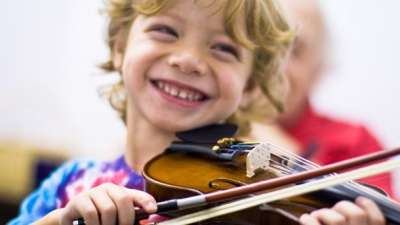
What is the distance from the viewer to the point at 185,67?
84 cm

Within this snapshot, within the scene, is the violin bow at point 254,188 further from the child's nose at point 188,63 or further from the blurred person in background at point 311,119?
the blurred person in background at point 311,119

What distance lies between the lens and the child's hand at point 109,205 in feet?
2.02

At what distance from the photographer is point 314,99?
6.23 feet

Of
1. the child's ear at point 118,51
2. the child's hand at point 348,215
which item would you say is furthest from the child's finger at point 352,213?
the child's ear at point 118,51

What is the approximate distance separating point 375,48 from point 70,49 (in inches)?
44.1

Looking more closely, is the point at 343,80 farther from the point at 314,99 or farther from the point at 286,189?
the point at 286,189

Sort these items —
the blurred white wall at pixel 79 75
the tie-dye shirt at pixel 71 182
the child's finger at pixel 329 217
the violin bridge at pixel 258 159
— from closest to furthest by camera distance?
1. the child's finger at pixel 329 217
2. the violin bridge at pixel 258 159
3. the tie-dye shirt at pixel 71 182
4. the blurred white wall at pixel 79 75

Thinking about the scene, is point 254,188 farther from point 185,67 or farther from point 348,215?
point 185,67

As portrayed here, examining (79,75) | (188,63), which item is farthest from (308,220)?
(79,75)

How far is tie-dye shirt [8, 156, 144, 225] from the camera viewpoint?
0.95 meters

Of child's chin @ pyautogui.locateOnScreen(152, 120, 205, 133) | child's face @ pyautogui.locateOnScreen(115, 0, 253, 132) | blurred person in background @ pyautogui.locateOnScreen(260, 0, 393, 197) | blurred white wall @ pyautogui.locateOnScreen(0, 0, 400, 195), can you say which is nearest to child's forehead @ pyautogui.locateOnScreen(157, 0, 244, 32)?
child's face @ pyautogui.locateOnScreen(115, 0, 253, 132)

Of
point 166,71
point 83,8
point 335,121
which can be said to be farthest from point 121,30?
point 83,8

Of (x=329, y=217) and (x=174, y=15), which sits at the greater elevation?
(x=174, y=15)

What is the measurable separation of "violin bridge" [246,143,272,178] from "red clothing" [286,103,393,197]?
781 millimetres
